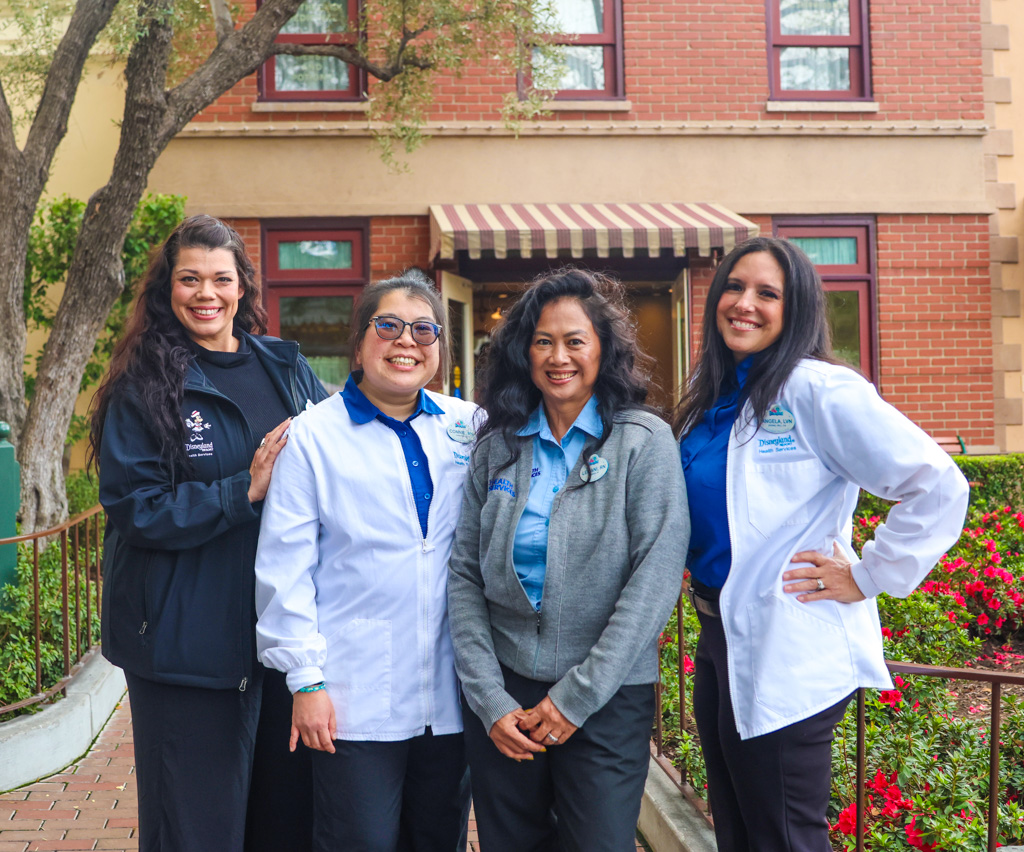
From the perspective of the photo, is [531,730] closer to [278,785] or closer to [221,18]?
[278,785]

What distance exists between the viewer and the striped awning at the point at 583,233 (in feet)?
29.9

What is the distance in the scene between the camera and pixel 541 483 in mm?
2363

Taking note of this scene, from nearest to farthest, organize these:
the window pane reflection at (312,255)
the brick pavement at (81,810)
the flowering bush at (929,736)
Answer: the flowering bush at (929,736), the brick pavement at (81,810), the window pane reflection at (312,255)

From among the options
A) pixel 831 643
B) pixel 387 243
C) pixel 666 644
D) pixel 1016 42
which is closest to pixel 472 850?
pixel 666 644

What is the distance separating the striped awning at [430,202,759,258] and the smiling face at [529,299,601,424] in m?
6.80

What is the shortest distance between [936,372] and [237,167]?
8186 mm

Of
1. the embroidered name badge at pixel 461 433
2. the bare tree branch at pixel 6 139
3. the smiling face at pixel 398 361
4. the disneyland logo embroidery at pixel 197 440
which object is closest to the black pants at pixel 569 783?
the embroidered name badge at pixel 461 433

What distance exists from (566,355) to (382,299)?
557 millimetres

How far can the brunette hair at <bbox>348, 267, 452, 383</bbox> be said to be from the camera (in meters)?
2.58

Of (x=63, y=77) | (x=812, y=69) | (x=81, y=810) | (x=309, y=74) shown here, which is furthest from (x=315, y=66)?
(x=81, y=810)

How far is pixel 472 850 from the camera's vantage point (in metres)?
3.62

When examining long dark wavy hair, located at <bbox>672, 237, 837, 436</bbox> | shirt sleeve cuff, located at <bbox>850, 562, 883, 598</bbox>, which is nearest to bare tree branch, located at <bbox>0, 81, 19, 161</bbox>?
long dark wavy hair, located at <bbox>672, 237, 837, 436</bbox>

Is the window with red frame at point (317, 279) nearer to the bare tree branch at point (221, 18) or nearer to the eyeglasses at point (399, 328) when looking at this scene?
the bare tree branch at point (221, 18)

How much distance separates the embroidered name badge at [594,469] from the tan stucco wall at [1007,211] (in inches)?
397
